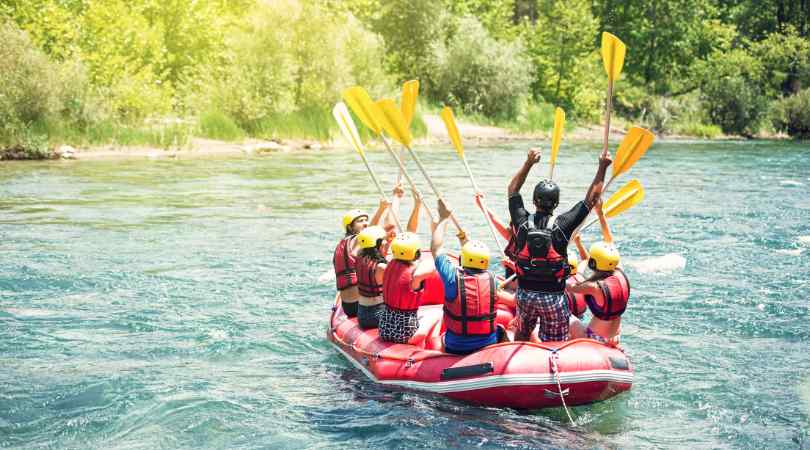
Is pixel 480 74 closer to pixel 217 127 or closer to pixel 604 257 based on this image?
pixel 217 127

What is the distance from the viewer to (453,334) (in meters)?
6.06

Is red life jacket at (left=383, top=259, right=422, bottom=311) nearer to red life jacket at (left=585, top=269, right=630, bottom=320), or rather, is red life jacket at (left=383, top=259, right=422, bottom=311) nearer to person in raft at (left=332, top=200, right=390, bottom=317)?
person in raft at (left=332, top=200, right=390, bottom=317)

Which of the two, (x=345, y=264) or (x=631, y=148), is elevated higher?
(x=631, y=148)

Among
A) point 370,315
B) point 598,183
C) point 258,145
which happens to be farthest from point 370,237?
point 258,145

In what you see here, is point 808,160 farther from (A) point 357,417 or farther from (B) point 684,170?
(A) point 357,417

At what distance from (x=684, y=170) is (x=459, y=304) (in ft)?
56.5

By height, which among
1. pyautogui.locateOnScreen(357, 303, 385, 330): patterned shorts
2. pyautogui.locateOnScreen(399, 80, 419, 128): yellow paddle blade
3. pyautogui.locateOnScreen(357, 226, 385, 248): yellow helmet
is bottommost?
pyautogui.locateOnScreen(357, 303, 385, 330): patterned shorts

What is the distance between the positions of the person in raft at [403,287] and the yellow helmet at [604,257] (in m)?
1.20

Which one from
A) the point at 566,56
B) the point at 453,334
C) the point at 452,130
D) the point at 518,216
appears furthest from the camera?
the point at 566,56

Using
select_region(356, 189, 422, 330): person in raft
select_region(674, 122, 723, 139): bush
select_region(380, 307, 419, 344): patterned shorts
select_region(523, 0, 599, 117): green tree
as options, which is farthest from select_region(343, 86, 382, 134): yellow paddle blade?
select_region(523, 0, 599, 117): green tree

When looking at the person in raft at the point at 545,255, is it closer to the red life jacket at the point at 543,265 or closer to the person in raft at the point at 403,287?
the red life jacket at the point at 543,265

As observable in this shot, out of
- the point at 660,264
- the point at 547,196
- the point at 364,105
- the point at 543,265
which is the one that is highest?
the point at 364,105

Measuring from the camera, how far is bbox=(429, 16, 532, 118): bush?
33.4 meters

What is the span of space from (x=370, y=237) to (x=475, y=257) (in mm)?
1155
